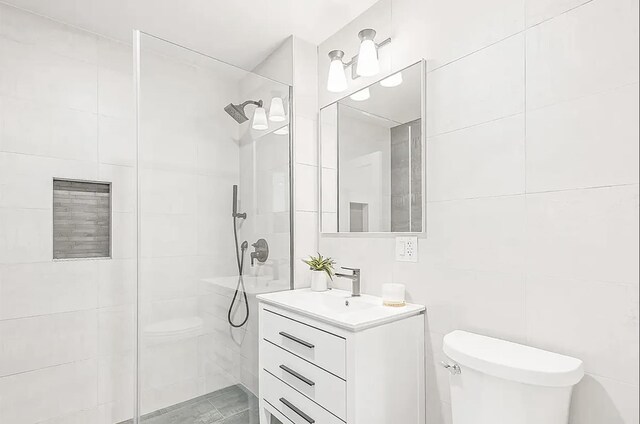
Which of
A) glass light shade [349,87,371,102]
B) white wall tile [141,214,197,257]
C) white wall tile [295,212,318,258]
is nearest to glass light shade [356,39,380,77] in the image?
glass light shade [349,87,371,102]

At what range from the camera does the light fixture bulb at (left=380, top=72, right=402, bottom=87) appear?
1734 mm

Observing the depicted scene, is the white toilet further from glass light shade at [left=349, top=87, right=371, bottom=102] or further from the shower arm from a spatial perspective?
the shower arm

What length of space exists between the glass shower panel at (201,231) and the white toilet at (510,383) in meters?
1.14

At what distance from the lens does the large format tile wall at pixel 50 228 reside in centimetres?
188

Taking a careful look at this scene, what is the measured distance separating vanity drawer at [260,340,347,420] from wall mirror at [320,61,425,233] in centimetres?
75

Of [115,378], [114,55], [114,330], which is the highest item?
[114,55]

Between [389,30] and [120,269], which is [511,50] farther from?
[120,269]

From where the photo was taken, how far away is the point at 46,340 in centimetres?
196

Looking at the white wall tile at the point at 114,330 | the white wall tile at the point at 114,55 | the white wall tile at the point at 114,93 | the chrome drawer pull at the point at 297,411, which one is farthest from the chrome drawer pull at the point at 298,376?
the white wall tile at the point at 114,55

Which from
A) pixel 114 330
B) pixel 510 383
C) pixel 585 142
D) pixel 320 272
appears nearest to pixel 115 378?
pixel 114 330

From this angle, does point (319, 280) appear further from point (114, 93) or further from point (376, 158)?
point (114, 93)

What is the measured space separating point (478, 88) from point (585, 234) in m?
0.69

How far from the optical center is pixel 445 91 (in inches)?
60.6

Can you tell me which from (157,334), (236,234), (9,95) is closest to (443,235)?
(236,234)
